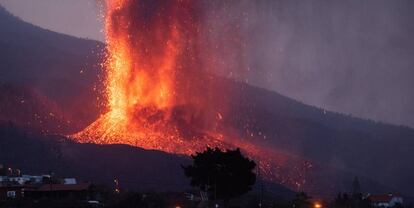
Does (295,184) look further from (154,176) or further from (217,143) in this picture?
(154,176)

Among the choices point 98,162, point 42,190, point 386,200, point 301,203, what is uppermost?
point 98,162

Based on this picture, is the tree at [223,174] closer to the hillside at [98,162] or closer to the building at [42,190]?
the building at [42,190]

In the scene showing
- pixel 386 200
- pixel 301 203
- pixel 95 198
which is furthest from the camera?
pixel 386 200

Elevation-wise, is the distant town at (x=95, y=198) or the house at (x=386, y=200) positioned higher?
the house at (x=386, y=200)

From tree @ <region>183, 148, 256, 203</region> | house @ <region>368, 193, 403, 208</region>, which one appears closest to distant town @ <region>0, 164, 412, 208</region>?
tree @ <region>183, 148, 256, 203</region>

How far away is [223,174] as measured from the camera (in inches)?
3989

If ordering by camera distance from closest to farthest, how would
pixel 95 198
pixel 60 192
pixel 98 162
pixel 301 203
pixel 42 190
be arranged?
pixel 95 198
pixel 301 203
pixel 60 192
pixel 42 190
pixel 98 162

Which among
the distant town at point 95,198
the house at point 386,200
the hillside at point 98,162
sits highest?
the hillside at point 98,162

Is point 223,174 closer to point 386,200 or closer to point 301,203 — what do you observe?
point 301,203

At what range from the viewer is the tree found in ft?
332

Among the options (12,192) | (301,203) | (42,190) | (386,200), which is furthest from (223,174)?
(386,200)

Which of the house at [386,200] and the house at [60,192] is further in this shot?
the house at [386,200]

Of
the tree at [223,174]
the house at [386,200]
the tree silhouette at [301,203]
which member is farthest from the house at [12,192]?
the house at [386,200]

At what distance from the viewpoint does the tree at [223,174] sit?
3984 inches
